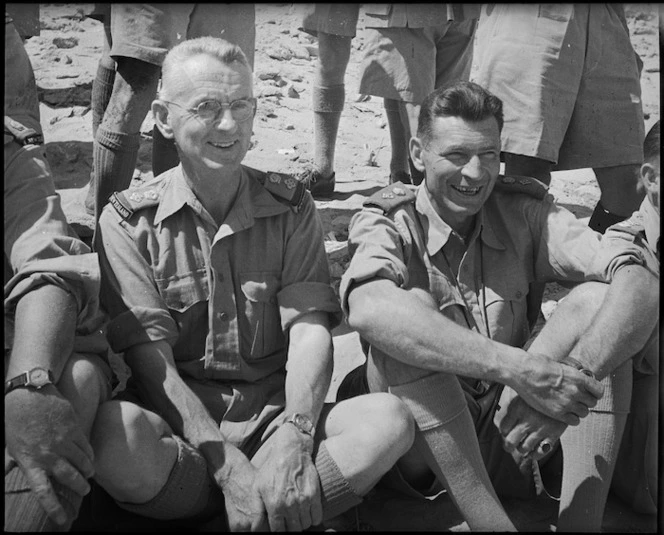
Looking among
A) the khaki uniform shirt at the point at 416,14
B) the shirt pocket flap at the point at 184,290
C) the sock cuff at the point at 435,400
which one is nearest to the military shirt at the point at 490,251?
the sock cuff at the point at 435,400

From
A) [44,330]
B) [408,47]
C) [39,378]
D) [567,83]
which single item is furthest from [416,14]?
[39,378]

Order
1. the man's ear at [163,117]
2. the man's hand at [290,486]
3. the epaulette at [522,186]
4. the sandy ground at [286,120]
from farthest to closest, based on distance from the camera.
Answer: the sandy ground at [286,120] < the epaulette at [522,186] < the man's ear at [163,117] < the man's hand at [290,486]

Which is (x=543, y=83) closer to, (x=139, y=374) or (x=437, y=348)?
(x=437, y=348)

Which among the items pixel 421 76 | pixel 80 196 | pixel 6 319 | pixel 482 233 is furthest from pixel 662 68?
pixel 80 196

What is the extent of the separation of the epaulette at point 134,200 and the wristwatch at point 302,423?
0.81 m

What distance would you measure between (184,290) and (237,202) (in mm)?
324

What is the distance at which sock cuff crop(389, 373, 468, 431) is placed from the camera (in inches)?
122

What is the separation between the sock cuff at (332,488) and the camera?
119 inches

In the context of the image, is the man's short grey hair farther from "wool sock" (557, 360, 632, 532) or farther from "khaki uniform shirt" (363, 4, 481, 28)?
"khaki uniform shirt" (363, 4, 481, 28)

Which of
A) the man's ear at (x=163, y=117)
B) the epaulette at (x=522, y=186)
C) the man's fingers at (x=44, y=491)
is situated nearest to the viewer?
the man's fingers at (x=44, y=491)

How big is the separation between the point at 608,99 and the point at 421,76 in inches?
45.4

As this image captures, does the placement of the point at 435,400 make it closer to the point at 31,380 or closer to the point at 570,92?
the point at 31,380

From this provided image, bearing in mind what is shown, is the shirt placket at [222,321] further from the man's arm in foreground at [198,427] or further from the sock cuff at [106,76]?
the sock cuff at [106,76]

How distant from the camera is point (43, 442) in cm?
278
